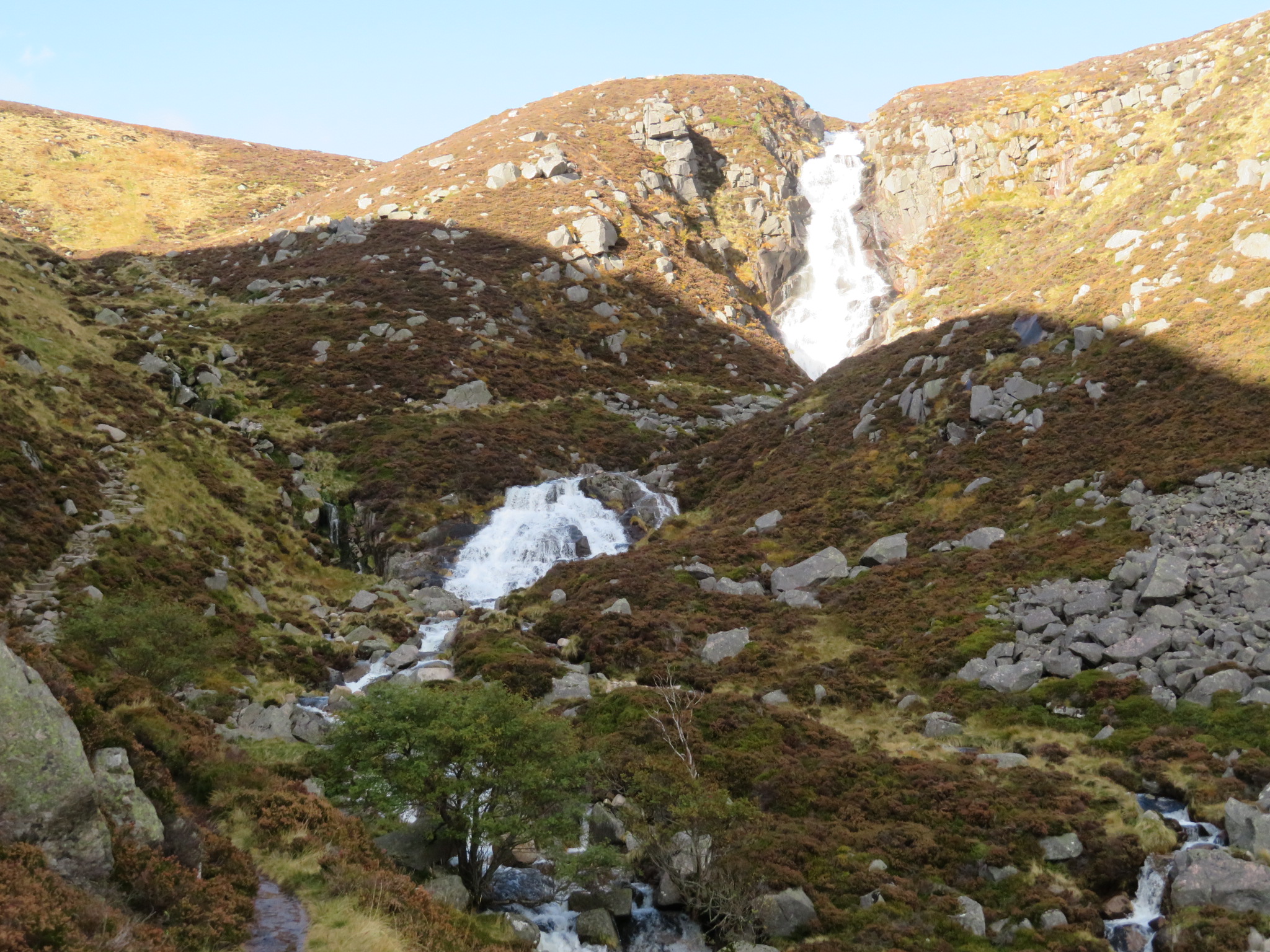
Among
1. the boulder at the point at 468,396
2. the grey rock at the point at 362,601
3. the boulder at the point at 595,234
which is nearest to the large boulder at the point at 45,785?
the grey rock at the point at 362,601

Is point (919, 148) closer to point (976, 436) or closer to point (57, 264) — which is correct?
point (976, 436)

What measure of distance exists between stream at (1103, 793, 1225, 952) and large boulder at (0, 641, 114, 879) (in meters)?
17.4

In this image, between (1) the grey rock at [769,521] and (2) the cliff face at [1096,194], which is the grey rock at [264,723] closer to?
(1) the grey rock at [769,521]

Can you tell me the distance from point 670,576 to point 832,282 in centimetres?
7081

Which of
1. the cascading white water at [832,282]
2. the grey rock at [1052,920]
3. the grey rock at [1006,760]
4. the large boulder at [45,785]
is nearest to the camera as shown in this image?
the large boulder at [45,785]

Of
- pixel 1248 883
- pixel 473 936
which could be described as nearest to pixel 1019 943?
→ pixel 1248 883

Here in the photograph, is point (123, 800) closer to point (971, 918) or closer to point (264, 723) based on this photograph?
point (264, 723)

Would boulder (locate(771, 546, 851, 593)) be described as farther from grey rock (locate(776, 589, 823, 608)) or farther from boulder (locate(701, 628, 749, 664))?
boulder (locate(701, 628, 749, 664))

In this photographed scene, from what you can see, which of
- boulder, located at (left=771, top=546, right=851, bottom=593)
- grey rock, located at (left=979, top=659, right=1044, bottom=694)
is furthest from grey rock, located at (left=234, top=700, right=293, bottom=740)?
grey rock, located at (left=979, top=659, right=1044, bottom=694)

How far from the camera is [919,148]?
97.7m

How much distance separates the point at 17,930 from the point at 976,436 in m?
40.8

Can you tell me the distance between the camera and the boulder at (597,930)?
17.6 meters

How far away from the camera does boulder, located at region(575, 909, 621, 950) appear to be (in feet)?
57.9

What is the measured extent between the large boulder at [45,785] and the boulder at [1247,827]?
793 inches
